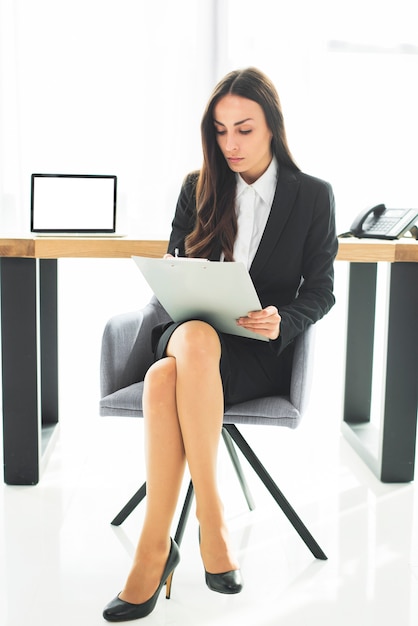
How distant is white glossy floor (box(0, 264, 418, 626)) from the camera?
5.03 ft

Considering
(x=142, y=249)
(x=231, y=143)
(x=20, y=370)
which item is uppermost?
(x=231, y=143)

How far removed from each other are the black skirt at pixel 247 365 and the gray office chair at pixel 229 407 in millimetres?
34

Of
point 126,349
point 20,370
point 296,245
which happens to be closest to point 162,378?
point 126,349

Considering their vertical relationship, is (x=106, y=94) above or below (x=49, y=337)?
above

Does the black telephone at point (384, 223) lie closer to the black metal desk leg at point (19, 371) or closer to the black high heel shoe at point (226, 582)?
the black metal desk leg at point (19, 371)

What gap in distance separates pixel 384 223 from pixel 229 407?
3.26ft

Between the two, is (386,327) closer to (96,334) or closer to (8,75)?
(96,334)

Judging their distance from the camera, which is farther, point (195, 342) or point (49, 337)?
point (49, 337)

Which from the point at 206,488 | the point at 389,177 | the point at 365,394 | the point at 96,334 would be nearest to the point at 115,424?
the point at 96,334

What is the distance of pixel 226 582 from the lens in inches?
57.8

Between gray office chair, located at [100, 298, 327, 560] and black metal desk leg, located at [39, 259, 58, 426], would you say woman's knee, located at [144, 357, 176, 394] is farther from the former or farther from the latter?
black metal desk leg, located at [39, 259, 58, 426]

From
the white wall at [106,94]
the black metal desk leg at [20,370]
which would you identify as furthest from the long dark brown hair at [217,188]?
the white wall at [106,94]

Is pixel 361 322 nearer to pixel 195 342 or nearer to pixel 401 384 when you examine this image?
pixel 401 384

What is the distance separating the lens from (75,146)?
297cm
